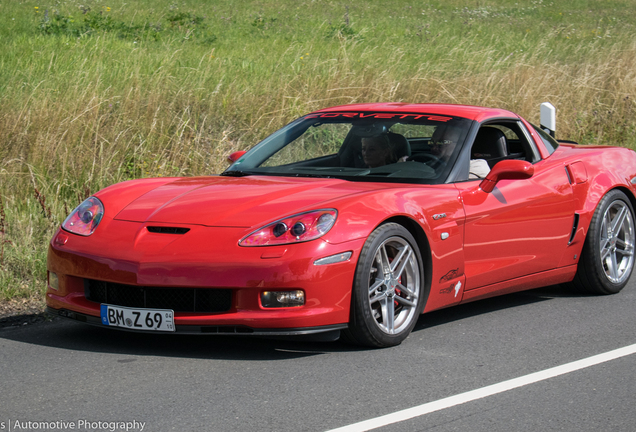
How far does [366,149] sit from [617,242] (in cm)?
225

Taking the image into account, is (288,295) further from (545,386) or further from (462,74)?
(462,74)

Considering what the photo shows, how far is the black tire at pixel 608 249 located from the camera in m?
6.13

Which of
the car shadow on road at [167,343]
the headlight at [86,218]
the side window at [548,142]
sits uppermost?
the side window at [548,142]

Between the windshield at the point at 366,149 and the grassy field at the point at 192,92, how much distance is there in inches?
77.1

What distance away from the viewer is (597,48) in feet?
50.0

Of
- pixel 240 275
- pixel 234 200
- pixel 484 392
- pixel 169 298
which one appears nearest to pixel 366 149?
pixel 234 200

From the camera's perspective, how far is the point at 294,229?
4.38 m

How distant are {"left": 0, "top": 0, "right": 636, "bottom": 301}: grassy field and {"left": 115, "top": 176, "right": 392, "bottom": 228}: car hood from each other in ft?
5.12

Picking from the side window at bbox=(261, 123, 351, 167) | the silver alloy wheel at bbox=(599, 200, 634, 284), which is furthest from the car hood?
the silver alloy wheel at bbox=(599, 200, 634, 284)

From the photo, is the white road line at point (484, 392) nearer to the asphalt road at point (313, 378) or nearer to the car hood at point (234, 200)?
the asphalt road at point (313, 378)

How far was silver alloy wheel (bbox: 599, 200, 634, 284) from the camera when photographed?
6312 mm

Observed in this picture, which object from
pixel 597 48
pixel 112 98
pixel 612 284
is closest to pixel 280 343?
pixel 612 284

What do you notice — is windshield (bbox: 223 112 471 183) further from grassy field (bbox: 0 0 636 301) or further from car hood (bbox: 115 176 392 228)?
grassy field (bbox: 0 0 636 301)

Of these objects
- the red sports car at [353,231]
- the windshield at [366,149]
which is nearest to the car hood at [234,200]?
the red sports car at [353,231]
